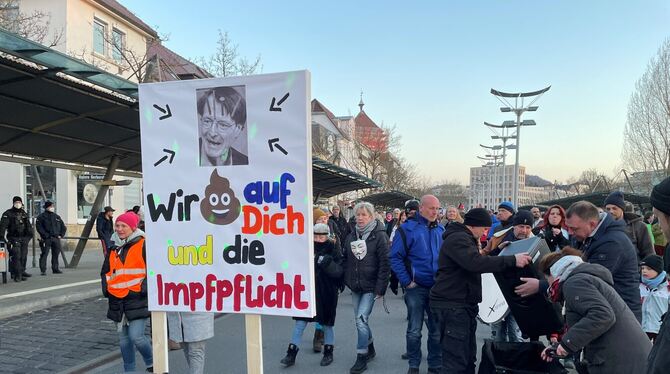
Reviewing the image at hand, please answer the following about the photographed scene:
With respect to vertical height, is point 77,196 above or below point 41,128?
below

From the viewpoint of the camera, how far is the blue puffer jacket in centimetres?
551

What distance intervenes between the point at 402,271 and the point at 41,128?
305 inches

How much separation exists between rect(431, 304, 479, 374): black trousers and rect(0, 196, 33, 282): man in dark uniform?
33.5ft

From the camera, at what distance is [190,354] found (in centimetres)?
439

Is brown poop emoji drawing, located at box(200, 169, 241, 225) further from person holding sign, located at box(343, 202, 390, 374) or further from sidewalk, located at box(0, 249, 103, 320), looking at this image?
sidewalk, located at box(0, 249, 103, 320)

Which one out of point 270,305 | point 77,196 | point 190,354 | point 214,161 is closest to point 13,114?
point 190,354

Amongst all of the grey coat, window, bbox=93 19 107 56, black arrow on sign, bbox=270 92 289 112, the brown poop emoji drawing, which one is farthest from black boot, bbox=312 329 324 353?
window, bbox=93 19 107 56

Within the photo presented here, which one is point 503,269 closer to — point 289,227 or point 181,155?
point 289,227

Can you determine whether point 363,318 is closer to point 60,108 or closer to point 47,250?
point 60,108

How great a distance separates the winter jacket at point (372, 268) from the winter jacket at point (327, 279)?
0.18 meters

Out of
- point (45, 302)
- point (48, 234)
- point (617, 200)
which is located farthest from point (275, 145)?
point (48, 234)

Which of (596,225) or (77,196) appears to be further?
(77,196)

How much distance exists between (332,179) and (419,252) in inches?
583

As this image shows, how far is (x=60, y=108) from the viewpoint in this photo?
8.68 meters
